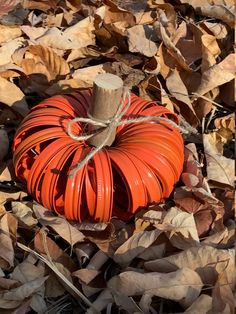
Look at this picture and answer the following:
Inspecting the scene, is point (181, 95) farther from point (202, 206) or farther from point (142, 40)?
point (202, 206)

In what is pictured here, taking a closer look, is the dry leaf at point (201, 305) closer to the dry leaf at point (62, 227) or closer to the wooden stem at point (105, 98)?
the dry leaf at point (62, 227)

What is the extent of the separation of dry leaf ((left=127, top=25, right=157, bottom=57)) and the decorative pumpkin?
1.73 ft

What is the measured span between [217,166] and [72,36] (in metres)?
0.91

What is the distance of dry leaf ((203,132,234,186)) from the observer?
2018mm

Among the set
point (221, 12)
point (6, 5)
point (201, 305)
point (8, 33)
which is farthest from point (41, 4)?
point (201, 305)

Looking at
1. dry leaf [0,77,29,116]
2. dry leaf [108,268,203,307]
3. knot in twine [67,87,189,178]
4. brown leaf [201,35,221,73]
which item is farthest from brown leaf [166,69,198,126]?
dry leaf [108,268,203,307]

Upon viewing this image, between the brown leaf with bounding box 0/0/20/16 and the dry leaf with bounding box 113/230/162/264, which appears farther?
the brown leaf with bounding box 0/0/20/16

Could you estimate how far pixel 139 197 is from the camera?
185 cm

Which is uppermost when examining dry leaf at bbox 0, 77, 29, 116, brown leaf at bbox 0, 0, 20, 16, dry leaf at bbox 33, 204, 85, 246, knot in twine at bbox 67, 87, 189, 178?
knot in twine at bbox 67, 87, 189, 178

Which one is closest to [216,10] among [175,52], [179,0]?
[179,0]

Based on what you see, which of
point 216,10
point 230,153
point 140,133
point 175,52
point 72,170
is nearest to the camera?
point 72,170

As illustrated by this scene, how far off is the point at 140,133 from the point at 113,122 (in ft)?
0.40

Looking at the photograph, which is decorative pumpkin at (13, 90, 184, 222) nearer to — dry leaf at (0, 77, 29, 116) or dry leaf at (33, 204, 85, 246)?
dry leaf at (33, 204, 85, 246)

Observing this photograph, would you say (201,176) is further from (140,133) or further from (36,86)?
(36,86)
